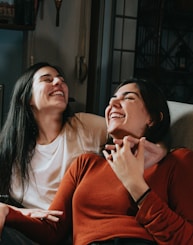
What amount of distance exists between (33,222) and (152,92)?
0.63m

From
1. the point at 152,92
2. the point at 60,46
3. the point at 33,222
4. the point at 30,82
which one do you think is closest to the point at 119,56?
the point at 60,46

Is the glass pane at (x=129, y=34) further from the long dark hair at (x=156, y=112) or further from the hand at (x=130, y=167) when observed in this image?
the hand at (x=130, y=167)

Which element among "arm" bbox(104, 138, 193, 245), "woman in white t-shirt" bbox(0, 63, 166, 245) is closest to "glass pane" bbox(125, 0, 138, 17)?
"woman in white t-shirt" bbox(0, 63, 166, 245)

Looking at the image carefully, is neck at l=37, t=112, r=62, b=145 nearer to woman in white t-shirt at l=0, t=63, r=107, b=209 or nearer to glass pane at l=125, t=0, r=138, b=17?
woman in white t-shirt at l=0, t=63, r=107, b=209

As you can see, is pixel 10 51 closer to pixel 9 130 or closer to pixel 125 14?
pixel 125 14

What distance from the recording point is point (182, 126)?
73.0 inches

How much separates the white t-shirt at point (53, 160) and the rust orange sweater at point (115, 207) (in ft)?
0.79

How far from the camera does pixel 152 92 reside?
175cm

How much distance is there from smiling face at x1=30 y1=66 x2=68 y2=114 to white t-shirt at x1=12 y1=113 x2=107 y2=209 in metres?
0.13

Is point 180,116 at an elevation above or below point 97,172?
above

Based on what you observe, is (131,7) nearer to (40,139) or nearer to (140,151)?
(40,139)

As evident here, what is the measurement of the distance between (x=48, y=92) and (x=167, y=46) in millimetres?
2115

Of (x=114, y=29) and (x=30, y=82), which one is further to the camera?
(x=114, y=29)

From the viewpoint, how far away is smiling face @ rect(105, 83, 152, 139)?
1.68 metres
